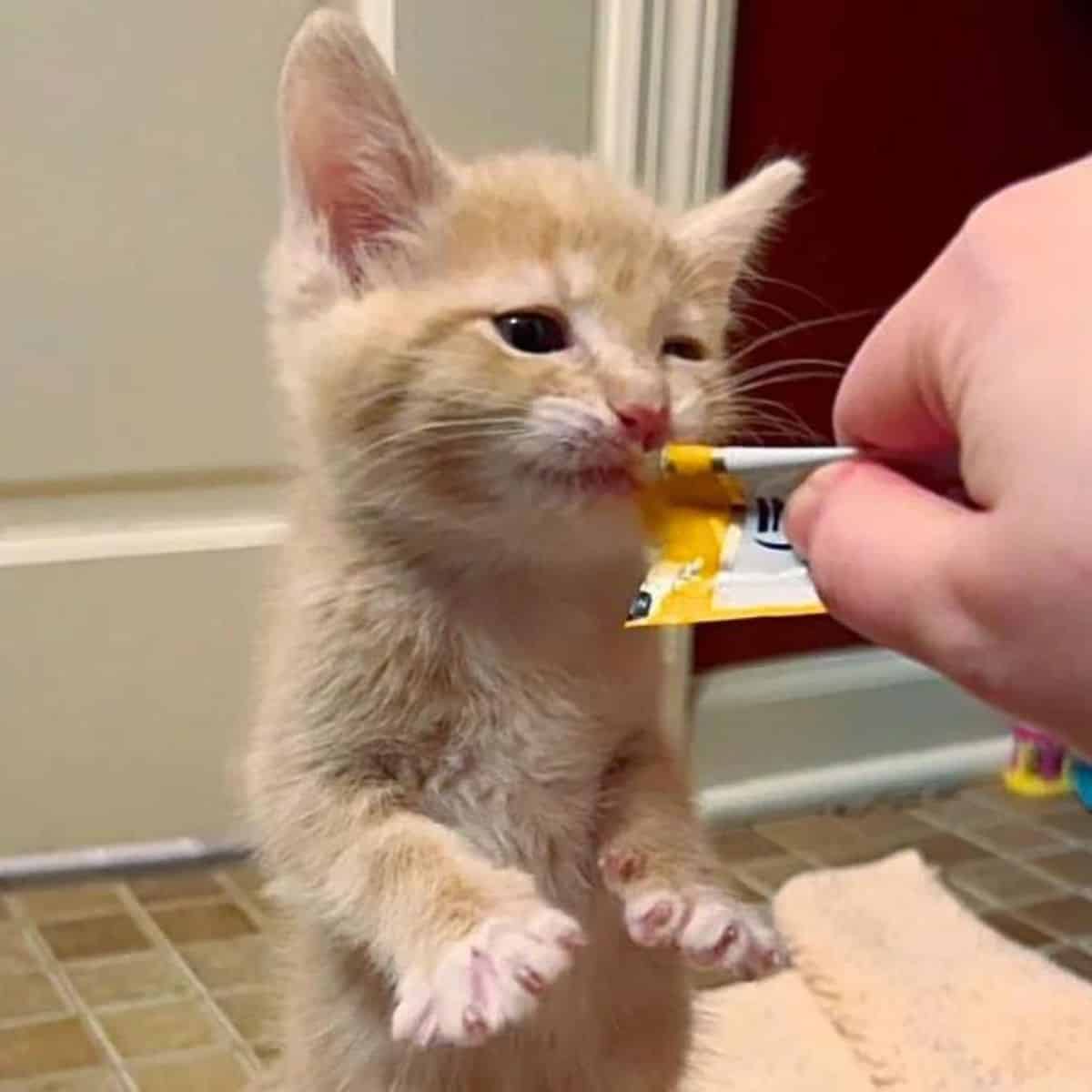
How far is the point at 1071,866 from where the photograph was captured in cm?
180

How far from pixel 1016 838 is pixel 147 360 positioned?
945 mm

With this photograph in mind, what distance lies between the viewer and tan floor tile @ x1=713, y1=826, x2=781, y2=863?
1773 millimetres

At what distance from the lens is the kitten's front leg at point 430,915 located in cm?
78

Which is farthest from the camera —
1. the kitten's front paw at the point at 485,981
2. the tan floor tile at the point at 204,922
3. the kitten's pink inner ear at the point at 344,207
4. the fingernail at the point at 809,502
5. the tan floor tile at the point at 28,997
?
the tan floor tile at the point at 204,922

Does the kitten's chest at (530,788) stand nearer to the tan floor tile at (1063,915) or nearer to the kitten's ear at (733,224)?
the kitten's ear at (733,224)

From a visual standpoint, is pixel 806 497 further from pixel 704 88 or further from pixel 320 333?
pixel 704 88

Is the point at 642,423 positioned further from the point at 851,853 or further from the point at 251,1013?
the point at 851,853

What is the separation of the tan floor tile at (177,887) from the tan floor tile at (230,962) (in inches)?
3.5

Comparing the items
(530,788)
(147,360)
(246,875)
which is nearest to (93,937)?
(246,875)

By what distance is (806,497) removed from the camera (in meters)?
0.68

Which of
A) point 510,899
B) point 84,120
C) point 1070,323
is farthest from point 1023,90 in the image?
point 1070,323

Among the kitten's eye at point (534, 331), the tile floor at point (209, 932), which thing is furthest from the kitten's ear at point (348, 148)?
the tile floor at point (209, 932)

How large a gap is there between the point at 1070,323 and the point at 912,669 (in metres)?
1.45

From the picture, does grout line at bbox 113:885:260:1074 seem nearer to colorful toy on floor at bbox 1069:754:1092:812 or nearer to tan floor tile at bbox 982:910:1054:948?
tan floor tile at bbox 982:910:1054:948
